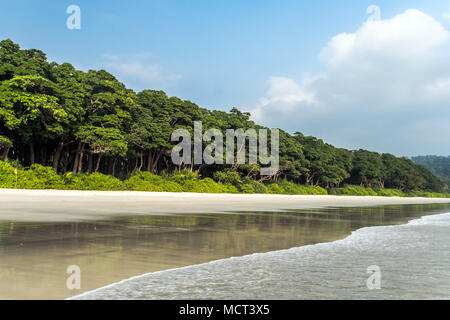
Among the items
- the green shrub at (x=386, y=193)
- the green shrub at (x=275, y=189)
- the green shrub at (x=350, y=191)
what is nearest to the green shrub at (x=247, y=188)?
the green shrub at (x=275, y=189)

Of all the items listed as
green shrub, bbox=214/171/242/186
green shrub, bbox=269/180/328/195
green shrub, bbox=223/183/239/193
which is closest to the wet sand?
green shrub, bbox=223/183/239/193

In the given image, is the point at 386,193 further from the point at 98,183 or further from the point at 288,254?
the point at 288,254

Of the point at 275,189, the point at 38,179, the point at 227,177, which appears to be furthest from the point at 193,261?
the point at 275,189

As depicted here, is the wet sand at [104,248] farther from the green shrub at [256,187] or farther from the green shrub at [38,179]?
the green shrub at [256,187]

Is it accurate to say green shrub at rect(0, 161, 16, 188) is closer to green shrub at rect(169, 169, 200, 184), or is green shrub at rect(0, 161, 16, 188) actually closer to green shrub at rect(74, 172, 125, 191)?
green shrub at rect(74, 172, 125, 191)

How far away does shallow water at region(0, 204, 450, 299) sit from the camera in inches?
152

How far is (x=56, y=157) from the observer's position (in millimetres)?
26016

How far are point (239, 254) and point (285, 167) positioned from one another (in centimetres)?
4327

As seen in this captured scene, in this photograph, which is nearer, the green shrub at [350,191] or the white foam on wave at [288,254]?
the white foam on wave at [288,254]

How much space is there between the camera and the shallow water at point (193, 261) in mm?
3865

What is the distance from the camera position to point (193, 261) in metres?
5.45
